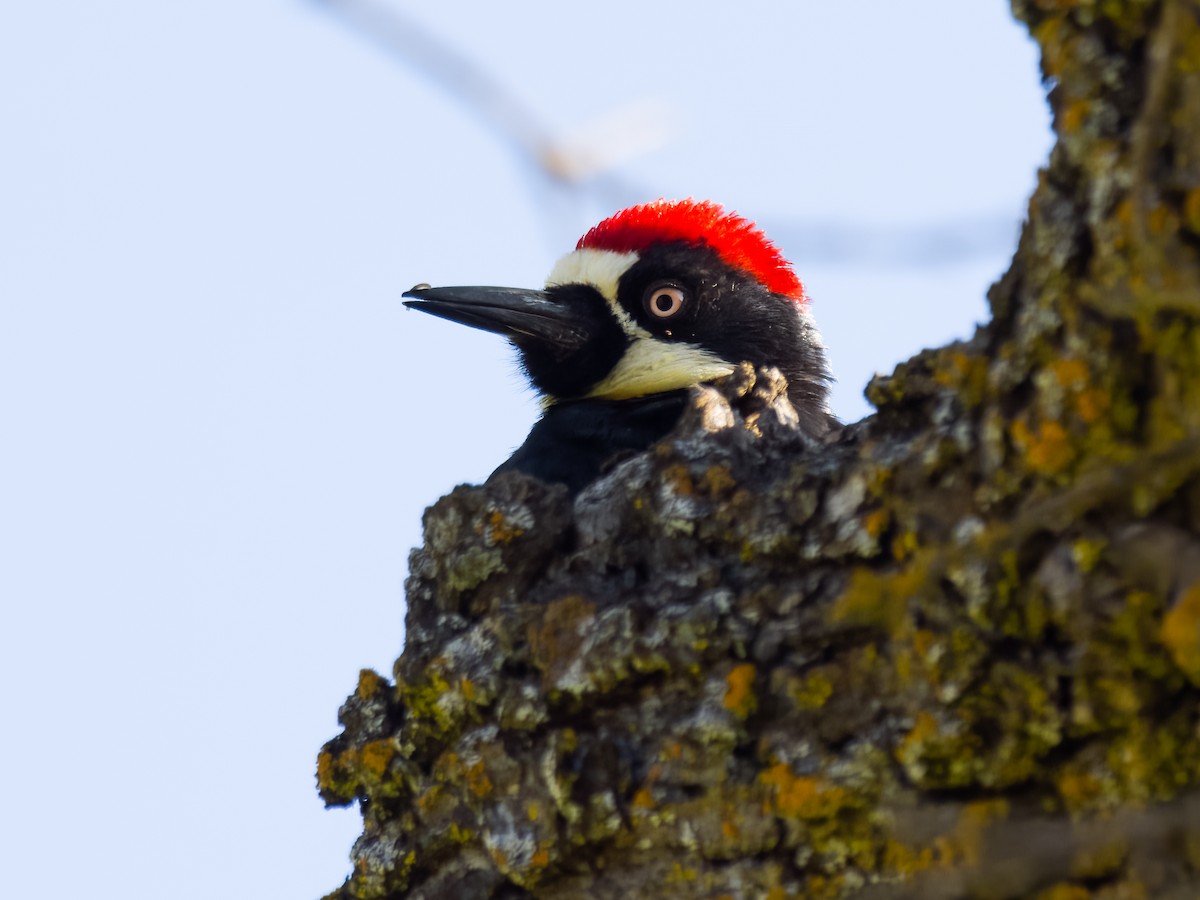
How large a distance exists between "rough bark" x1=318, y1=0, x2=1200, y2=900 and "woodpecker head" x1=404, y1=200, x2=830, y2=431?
4.54 feet

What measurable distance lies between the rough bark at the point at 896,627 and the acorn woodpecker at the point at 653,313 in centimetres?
138

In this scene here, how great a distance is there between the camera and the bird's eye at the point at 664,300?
16.3 ft

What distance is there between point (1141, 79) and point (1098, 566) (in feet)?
2.50

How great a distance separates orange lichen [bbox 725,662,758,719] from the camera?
288cm

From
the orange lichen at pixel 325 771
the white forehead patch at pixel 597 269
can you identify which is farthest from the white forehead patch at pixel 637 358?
the orange lichen at pixel 325 771

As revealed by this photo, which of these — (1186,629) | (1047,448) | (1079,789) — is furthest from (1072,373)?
(1079,789)

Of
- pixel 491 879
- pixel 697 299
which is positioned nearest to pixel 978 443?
pixel 491 879

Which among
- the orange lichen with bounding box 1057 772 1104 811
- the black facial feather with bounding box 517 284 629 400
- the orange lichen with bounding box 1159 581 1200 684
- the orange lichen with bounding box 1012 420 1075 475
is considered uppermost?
the black facial feather with bounding box 517 284 629 400

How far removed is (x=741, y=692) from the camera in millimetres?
2893

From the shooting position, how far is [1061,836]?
2.31 metres

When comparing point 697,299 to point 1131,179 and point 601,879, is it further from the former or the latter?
point 1131,179

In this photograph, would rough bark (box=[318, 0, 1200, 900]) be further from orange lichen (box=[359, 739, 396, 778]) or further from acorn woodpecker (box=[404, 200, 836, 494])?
acorn woodpecker (box=[404, 200, 836, 494])

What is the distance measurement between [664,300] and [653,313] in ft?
0.19

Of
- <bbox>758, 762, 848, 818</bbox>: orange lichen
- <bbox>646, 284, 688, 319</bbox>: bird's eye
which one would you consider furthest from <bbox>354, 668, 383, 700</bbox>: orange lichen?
<bbox>646, 284, 688, 319</bbox>: bird's eye
